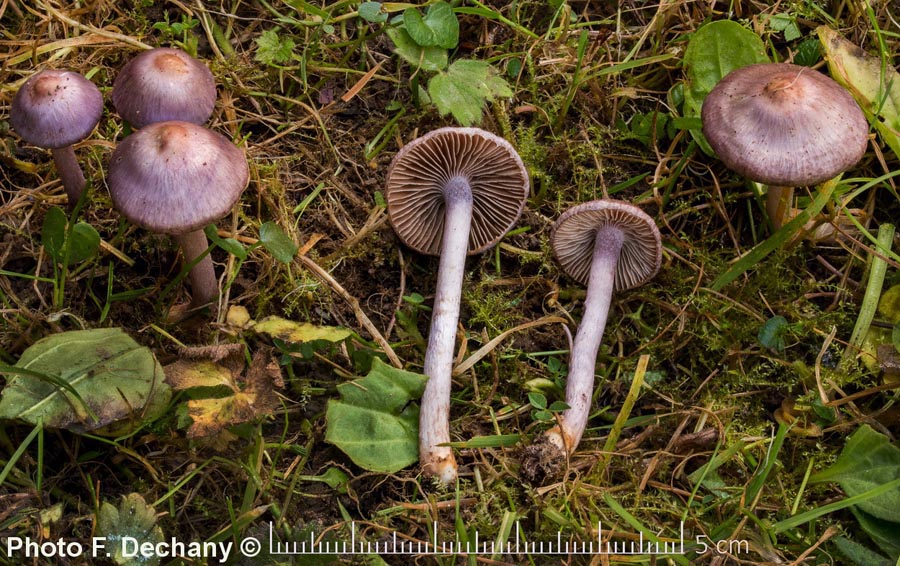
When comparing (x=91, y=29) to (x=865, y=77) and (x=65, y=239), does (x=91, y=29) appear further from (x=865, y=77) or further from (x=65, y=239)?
(x=865, y=77)

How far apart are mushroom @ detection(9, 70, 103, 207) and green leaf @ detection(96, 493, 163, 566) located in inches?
49.9

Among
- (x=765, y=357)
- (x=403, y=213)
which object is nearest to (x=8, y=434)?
(x=403, y=213)

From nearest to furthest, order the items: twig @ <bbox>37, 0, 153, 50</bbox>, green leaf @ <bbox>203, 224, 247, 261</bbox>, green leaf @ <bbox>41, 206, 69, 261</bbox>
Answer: green leaf @ <bbox>41, 206, 69, 261</bbox> < green leaf @ <bbox>203, 224, 247, 261</bbox> < twig @ <bbox>37, 0, 153, 50</bbox>

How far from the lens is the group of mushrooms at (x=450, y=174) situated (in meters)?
2.49

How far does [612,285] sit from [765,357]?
707mm

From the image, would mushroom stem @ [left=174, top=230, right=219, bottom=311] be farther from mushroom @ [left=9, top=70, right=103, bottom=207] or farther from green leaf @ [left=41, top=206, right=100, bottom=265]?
mushroom @ [left=9, top=70, right=103, bottom=207]

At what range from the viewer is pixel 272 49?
11.3 ft

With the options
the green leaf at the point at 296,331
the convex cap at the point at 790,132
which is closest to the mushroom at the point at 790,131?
the convex cap at the point at 790,132

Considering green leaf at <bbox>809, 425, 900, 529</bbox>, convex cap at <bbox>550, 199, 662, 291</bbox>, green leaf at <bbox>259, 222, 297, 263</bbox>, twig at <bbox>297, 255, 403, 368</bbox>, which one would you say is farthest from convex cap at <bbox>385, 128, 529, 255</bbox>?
green leaf at <bbox>809, 425, 900, 529</bbox>

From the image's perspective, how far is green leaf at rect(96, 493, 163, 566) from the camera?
8.19 feet

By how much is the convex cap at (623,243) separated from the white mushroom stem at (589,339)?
51mm

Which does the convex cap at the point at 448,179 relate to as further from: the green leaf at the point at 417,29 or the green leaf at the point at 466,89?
the green leaf at the point at 417,29

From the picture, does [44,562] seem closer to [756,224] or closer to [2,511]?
[2,511]

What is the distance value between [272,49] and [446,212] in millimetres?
1110
